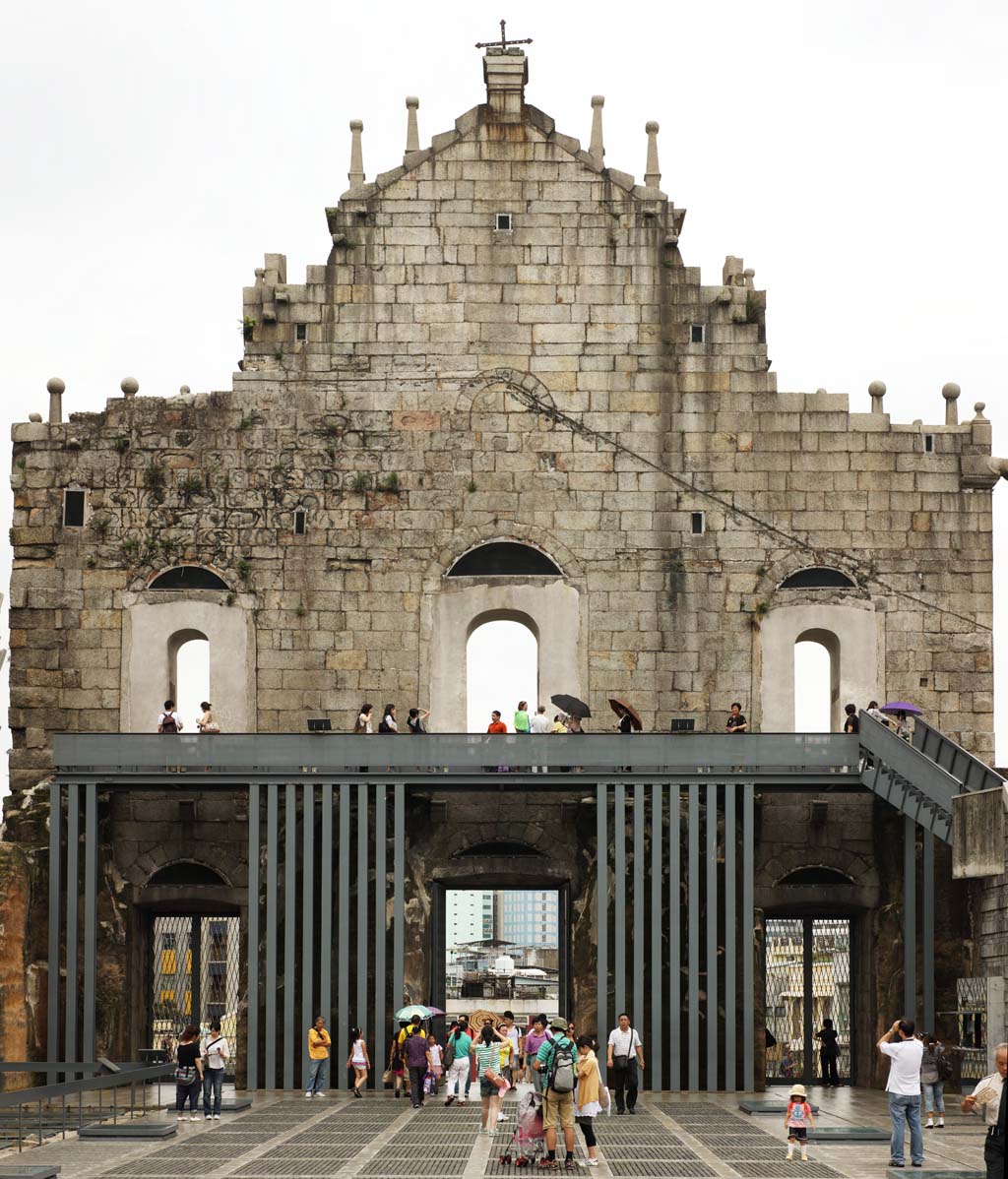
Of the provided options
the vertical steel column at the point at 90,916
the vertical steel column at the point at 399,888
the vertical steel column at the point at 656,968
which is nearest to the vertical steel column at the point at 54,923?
the vertical steel column at the point at 90,916

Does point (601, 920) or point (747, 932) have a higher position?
point (601, 920)

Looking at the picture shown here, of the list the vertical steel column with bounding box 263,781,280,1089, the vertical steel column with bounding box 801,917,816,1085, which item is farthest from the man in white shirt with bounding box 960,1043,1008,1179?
the vertical steel column with bounding box 801,917,816,1085

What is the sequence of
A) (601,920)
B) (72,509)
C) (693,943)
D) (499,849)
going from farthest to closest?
(72,509) → (499,849) → (601,920) → (693,943)

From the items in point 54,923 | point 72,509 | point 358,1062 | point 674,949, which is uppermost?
point 72,509

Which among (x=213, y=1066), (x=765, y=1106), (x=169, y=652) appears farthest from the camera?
(x=169, y=652)

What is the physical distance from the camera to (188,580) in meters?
37.3

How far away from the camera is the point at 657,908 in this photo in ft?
110

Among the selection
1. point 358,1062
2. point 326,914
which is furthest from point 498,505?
point 358,1062

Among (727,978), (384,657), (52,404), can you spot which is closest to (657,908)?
(727,978)

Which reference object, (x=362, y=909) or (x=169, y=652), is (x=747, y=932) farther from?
(x=169, y=652)

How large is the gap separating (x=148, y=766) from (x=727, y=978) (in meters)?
9.93

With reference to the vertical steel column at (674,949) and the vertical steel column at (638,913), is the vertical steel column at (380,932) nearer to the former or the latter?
the vertical steel column at (638,913)

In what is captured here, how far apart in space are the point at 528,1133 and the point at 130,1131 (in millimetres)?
6053

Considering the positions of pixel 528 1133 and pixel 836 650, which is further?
pixel 836 650
